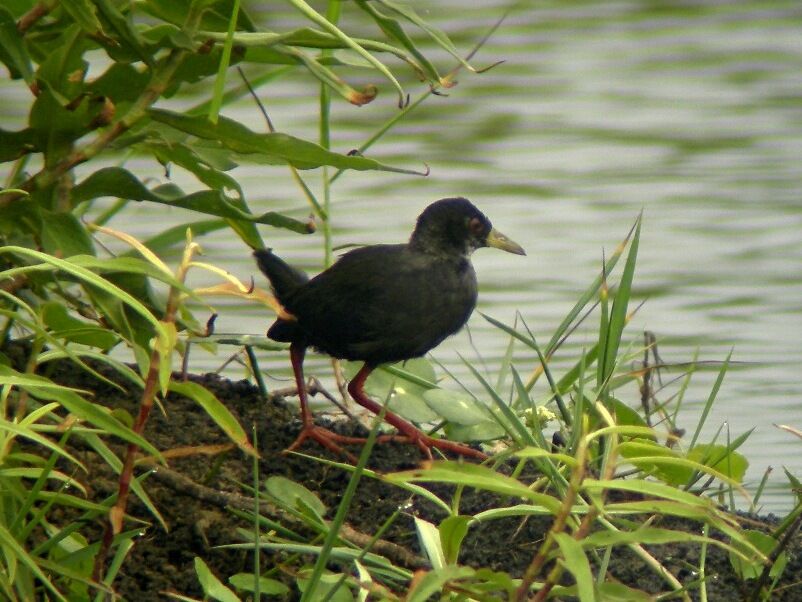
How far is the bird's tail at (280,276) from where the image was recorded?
477cm

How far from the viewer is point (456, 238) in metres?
5.02

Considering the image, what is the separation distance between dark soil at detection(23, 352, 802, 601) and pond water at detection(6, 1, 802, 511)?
3.62 feet

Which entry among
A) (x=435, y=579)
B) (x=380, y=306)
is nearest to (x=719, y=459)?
(x=435, y=579)

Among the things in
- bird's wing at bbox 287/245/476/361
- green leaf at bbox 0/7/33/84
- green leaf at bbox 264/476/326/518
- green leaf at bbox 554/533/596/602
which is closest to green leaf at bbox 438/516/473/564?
green leaf at bbox 554/533/596/602

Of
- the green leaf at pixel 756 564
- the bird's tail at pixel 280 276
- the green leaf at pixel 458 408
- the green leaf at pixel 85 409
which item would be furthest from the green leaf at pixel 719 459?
the bird's tail at pixel 280 276

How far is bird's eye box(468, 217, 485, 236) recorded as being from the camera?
5.09 metres

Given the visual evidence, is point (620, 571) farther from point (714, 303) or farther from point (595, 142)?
point (595, 142)

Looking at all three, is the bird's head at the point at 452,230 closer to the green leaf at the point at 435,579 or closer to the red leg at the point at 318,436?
the red leg at the point at 318,436

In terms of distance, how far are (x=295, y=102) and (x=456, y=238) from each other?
5.11m

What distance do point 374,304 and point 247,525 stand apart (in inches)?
48.9

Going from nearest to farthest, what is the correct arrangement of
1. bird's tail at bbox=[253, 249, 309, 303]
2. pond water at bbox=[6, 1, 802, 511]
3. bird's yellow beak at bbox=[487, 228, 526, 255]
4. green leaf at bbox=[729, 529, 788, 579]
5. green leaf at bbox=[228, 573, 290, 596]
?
green leaf at bbox=[228, 573, 290, 596]
green leaf at bbox=[729, 529, 788, 579]
bird's tail at bbox=[253, 249, 309, 303]
bird's yellow beak at bbox=[487, 228, 526, 255]
pond water at bbox=[6, 1, 802, 511]

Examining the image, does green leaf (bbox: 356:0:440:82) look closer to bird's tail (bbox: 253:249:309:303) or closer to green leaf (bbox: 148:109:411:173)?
green leaf (bbox: 148:109:411:173)

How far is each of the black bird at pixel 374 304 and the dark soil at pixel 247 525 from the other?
0.42 m

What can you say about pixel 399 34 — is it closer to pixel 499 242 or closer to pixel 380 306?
pixel 380 306
